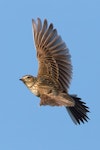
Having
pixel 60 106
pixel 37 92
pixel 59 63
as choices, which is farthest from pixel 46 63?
pixel 60 106

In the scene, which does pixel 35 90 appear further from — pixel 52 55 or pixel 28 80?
pixel 52 55

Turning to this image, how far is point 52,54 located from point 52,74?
0.59 m

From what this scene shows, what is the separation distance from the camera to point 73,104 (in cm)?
1032

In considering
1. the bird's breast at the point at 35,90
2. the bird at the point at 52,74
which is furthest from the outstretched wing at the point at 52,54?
the bird's breast at the point at 35,90

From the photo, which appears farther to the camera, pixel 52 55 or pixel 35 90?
pixel 52 55

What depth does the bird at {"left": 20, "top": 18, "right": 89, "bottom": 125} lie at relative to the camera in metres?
10.4

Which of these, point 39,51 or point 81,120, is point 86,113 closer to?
point 81,120

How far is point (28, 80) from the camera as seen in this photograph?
11219 mm

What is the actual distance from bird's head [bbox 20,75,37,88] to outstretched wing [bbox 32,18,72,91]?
0.22 metres

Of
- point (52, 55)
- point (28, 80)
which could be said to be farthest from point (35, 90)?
point (52, 55)

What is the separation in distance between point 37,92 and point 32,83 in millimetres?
324

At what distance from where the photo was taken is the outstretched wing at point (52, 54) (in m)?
11.4

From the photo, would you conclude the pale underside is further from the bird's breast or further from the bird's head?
the bird's breast

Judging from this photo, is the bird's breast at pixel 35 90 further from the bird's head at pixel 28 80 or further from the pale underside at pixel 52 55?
the pale underside at pixel 52 55
